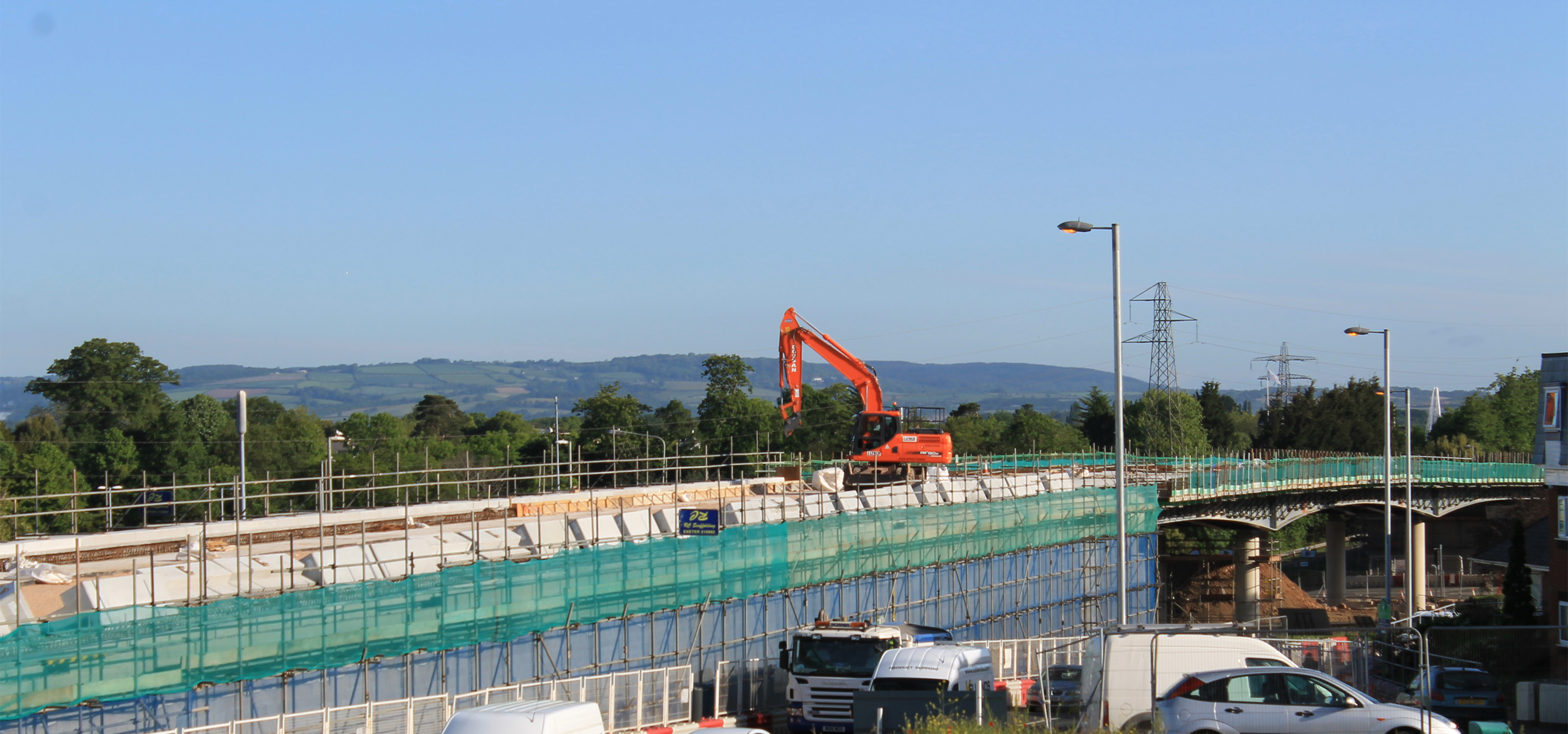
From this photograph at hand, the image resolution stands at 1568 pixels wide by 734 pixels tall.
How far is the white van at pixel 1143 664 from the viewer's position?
1795 cm

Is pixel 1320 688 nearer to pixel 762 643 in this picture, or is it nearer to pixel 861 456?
pixel 762 643

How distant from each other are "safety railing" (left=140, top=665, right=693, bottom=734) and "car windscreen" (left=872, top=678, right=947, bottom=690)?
4130 mm

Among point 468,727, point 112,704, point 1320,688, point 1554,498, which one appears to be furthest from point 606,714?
point 1554,498

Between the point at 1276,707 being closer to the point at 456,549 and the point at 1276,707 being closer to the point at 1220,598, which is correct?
the point at 456,549

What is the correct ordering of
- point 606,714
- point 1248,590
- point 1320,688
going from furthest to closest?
point 1248,590 < point 606,714 < point 1320,688

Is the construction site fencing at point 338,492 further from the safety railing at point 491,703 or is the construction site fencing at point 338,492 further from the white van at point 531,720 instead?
the white van at point 531,720

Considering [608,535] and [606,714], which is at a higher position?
[608,535]

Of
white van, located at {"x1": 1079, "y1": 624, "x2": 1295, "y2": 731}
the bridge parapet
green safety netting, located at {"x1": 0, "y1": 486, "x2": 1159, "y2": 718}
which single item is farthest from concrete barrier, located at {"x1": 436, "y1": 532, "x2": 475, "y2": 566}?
the bridge parapet

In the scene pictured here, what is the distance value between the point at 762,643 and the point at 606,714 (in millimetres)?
9598

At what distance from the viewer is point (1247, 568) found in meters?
81.1

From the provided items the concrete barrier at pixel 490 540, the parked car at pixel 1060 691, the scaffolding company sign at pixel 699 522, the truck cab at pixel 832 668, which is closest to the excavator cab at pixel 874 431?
the scaffolding company sign at pixel 699 522

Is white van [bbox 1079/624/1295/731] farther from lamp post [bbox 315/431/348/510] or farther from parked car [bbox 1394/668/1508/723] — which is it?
lamp post [bbox 315/431/348/510]

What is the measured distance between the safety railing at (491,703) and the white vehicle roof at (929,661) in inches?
170

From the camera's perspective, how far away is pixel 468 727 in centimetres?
1450
